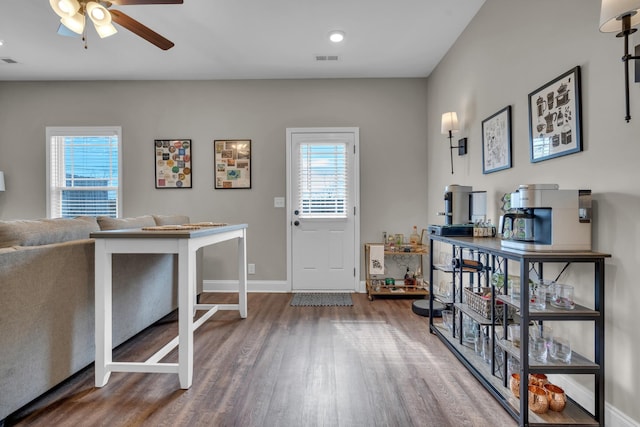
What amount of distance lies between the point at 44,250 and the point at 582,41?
9.78ft

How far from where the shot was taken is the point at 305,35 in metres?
3.15

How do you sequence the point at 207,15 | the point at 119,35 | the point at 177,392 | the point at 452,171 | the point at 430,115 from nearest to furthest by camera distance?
the point at 177,392 < the point at 207,15 < the point at 119,35 < the point at 452,171 < the point at 430,115

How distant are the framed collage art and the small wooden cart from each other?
180 cm

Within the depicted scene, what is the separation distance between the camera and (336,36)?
3.16 m

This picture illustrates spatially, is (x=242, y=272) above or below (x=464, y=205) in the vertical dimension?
below

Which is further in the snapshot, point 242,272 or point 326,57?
point 326,57

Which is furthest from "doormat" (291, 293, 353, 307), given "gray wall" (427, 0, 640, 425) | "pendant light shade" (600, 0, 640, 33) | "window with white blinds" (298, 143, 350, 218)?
"pendant light shade" (600, 0, 640, 33)

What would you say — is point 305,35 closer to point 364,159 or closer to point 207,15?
point 207,15

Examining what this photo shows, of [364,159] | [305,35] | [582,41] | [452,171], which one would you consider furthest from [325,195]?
[582,41]

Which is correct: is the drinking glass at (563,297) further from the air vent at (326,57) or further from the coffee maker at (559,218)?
the air vent at (326,57)

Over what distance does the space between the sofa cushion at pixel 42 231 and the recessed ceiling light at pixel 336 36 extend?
2628 mm

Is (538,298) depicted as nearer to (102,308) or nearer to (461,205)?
(461,205)

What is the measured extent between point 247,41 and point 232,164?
148 cm

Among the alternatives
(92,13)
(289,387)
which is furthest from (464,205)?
(92,13)
